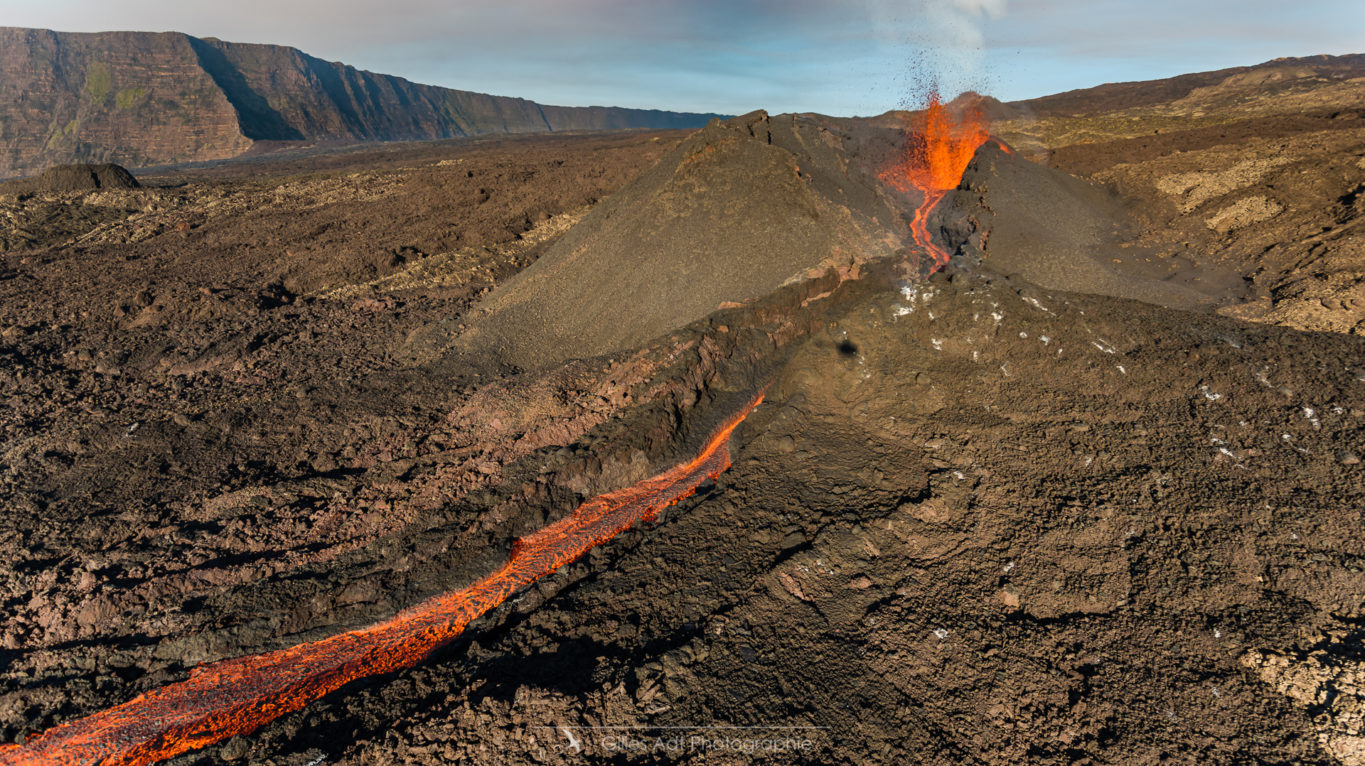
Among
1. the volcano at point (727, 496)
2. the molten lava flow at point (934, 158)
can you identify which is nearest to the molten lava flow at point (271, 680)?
the volcano at point (727, 496)

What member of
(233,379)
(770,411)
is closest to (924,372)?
(770,411)

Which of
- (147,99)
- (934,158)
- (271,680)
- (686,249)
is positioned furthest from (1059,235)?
(147,99)

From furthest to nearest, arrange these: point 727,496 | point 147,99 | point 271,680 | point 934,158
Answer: point 147,99, point 934,158, point 727,496, point 271,680

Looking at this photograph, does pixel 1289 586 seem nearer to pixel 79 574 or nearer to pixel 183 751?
pixel 183 751

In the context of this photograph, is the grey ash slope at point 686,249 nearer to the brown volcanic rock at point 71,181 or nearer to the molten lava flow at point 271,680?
the molten lava flow at point 271,680

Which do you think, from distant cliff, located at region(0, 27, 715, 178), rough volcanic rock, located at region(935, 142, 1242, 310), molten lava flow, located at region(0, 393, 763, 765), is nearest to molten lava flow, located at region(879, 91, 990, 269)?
rough volcanic rock, located at region(935, 142, 1242, 310)

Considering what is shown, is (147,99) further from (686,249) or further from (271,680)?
(271,680)
